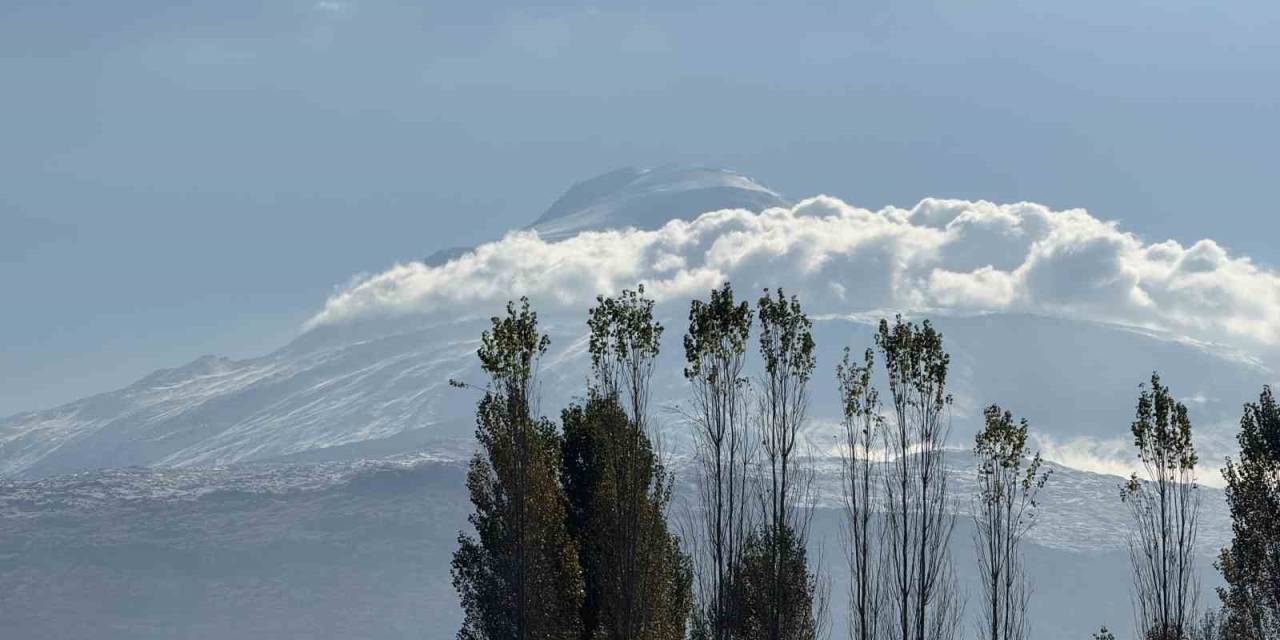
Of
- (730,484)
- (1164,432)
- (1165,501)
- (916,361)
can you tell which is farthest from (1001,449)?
(730,484)

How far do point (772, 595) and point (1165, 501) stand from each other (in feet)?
52.0

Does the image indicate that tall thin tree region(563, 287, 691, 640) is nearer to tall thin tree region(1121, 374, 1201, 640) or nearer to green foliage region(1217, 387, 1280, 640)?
tall thin tree region(1121, 374, 1201, 640)

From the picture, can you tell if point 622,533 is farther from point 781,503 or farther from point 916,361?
point 916,361

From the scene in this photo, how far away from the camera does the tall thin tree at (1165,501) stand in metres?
59.2

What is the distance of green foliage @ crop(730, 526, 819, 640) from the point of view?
63.9 metres

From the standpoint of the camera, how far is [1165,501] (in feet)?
209

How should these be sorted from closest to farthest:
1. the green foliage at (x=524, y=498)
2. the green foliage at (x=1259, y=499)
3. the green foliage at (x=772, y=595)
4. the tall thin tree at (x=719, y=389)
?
the green foliage at (x=1259, y=499)
the green foliage at (x=524, y=498)
the tall thin tree at (x=719, y=389)
the green foliage at (x=772, y=595)

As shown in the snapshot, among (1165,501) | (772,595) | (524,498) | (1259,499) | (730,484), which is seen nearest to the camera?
(1259,499)

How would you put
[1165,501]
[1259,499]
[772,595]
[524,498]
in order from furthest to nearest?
[1165,501]
[772,595]
[524,498]
[1259,499]

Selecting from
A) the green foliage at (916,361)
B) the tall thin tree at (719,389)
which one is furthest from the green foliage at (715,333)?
the green foliage at (916,361)

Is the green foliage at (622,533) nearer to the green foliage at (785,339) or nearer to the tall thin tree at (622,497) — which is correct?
the tall thin tree at (622,497)

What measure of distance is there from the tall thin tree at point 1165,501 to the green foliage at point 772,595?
1323cm

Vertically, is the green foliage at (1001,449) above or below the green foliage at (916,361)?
below

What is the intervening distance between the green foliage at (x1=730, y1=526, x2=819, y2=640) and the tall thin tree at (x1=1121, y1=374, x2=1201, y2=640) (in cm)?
1323
